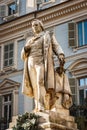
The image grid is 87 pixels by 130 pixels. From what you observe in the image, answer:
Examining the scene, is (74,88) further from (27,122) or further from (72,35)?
(27,122)

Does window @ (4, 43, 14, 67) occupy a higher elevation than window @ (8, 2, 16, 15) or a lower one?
lower

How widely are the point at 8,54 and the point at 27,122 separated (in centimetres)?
1589

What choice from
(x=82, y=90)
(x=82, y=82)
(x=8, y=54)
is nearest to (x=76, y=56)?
(x=82, y=82)

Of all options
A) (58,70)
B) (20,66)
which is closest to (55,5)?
(20,66)

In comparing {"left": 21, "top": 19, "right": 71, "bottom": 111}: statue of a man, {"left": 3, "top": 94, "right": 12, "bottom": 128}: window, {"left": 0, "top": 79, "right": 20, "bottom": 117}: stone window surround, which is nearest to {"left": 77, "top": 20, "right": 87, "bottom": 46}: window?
{"left": 0, "top": 79, "right": 20, "bottom": 117}: stone window surround

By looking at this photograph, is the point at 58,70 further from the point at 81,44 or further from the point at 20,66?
the point at 20,66

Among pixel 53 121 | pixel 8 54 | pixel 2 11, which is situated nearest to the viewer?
pixel 53 121

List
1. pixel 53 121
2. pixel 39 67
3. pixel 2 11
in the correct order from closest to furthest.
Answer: pixel 53 121
pixel 39 67
pixel 2 11

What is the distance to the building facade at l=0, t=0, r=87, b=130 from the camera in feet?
65.7

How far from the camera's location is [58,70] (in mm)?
8312

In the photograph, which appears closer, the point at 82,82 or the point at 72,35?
the point at 82,82

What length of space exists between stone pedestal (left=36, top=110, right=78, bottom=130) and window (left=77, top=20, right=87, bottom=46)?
12.4 metres

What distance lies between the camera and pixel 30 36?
2252cm

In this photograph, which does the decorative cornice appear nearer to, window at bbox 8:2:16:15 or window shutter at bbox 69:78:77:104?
window shutter at bbox 69:78:77:104
